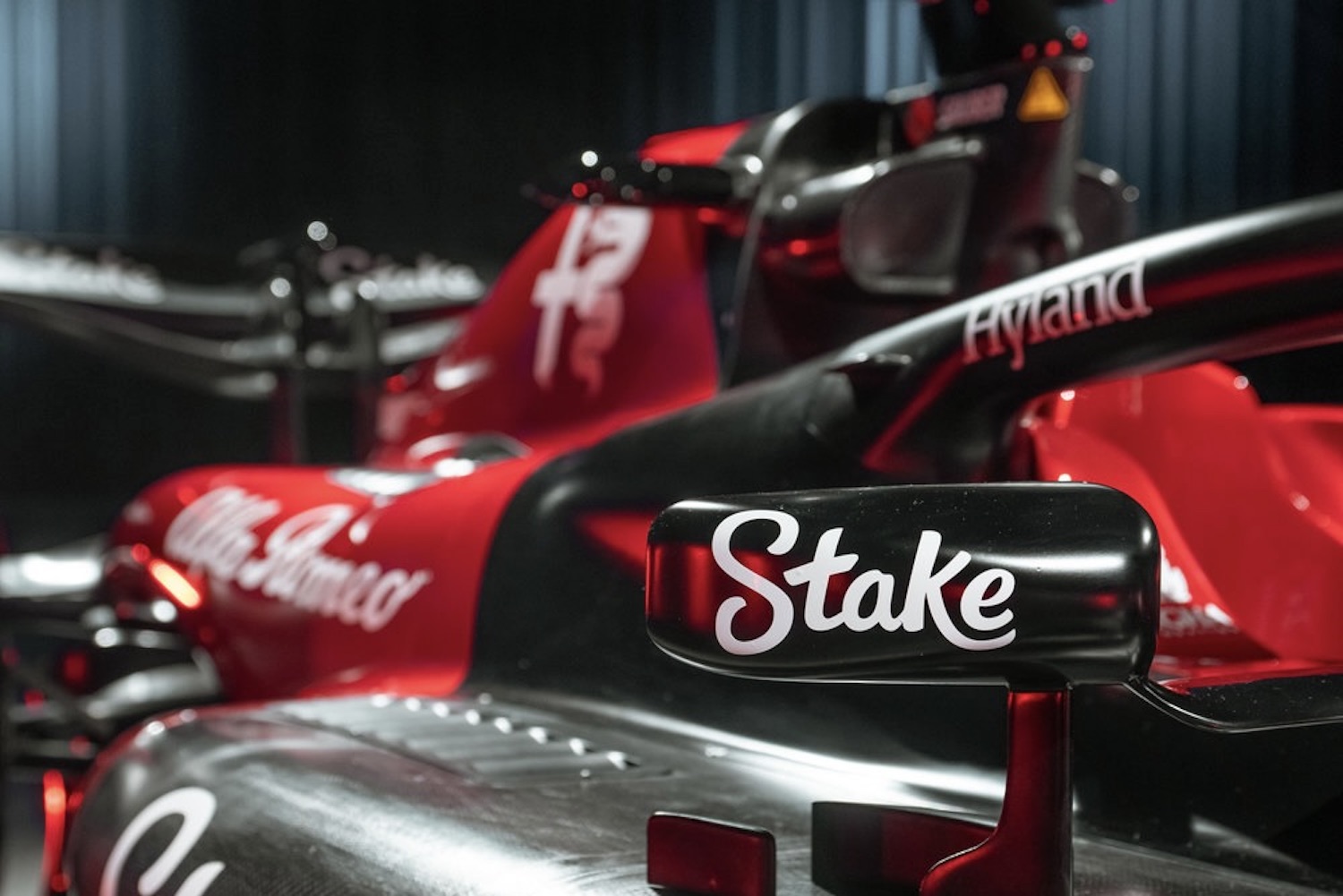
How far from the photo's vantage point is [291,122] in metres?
6.04

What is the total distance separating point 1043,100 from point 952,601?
97 centimetres

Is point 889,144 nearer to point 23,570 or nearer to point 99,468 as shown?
point 23,570

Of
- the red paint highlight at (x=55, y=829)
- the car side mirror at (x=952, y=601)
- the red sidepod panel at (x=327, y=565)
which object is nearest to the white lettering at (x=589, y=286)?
the red sidepod panel at (x=327, y=565)

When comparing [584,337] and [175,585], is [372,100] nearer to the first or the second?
[175,585]

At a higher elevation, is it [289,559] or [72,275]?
[72,275]

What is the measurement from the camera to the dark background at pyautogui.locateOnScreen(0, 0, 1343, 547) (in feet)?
19.4

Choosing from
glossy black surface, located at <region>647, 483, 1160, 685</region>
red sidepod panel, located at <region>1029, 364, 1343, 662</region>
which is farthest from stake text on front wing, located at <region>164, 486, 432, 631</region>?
glossy black surface, located at <region>647, 483, 1160, 685</region>

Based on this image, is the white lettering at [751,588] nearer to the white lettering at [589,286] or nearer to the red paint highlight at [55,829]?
the red paint highlight at [55,829]

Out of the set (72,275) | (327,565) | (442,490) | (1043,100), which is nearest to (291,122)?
(72,275)

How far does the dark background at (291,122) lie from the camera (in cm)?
593

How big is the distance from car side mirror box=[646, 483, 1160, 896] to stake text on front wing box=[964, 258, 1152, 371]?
13.2 inches

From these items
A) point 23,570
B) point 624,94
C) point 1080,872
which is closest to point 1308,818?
point 1080,872

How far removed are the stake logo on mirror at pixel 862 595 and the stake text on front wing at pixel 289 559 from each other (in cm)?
93

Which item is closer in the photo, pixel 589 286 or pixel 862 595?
pixel 862 595
